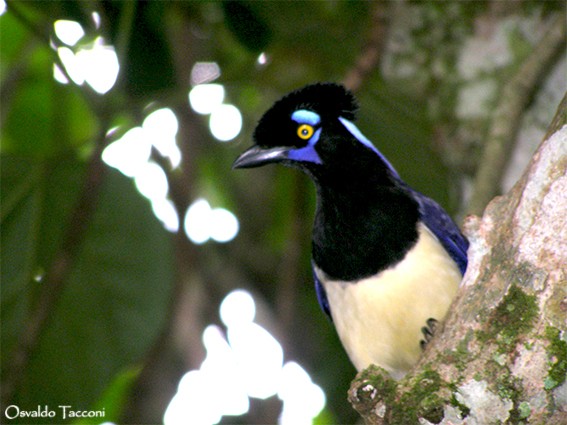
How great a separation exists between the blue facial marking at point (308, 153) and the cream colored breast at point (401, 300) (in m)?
0.41

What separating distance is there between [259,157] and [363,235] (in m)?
0.42

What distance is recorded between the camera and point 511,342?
197cm

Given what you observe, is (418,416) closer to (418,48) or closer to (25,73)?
(418,48)

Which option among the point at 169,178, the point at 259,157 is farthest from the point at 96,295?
the point at 259,157

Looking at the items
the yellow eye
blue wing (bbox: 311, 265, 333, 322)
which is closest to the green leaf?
blue wing (bbox: 311, 265, 333, 322)

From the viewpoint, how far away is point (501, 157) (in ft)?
10.3

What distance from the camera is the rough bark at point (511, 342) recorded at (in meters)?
1.93

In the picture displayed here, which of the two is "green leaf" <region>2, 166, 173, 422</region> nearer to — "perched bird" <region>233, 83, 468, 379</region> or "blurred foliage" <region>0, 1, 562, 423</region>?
"blurred foliage" <region>0, 1, 562, 423</region>

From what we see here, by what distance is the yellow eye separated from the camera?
2.99 meters

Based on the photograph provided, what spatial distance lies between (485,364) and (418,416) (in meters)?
0.19

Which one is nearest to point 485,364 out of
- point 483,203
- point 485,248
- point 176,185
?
point 485,248

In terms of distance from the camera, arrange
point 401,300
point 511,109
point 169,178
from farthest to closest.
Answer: point 169,178 → point 511,109 → point 401,300

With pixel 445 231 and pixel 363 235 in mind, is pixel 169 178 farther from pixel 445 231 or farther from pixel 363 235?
pixel 445 231
